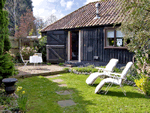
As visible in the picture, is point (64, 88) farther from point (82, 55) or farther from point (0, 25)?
point (82, 55)

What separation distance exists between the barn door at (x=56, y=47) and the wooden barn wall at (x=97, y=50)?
1.94 meters

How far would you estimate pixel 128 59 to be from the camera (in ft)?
28.5

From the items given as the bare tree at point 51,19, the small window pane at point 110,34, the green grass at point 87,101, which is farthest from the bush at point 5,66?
the bare tree at point 51,19

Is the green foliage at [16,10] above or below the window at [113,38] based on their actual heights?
above

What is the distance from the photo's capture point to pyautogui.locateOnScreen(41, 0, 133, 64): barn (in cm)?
905

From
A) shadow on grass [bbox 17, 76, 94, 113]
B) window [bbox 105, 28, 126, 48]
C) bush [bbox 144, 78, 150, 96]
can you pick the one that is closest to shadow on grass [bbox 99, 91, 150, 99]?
bush [bbox 144, 78, 150, 96]

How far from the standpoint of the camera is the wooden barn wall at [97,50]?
8.91m

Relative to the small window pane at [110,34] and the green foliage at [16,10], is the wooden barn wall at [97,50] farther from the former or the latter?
the green foliage at [16,10]

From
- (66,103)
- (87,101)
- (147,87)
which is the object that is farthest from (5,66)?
(147,87)

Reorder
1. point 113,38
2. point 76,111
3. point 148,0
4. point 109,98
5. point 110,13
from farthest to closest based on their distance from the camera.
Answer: point 110,13
point 113,38
point 109,98
point 148,0
point 76,111

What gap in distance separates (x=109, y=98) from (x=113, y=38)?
5.44m

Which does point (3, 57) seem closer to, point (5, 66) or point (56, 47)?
point (5, 66)

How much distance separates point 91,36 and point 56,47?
126 inches

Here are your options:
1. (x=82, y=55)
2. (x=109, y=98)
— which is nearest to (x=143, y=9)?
(x=109, y=98)
